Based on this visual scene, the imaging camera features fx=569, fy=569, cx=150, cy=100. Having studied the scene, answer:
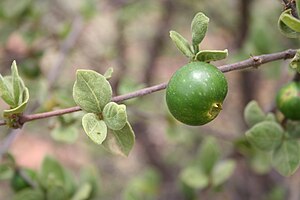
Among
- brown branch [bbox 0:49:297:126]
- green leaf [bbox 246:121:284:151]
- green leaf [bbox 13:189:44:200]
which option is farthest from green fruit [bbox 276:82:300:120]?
green leaf [bbox 13:189:44:200]

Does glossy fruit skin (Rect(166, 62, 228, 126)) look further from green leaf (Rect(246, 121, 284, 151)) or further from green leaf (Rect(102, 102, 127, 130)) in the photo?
green leaf (Rect(246, 121, 284, 151))

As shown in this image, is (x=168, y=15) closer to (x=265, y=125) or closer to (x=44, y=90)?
(x=44, y=90)

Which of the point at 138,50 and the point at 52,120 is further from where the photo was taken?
the point at 138,50

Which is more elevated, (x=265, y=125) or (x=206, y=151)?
(x=265, y=125)

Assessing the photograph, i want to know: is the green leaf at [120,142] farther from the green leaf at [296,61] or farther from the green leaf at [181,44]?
the green leaf at [296,61]

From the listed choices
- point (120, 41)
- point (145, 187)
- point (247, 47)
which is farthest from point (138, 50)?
point (247, 47)

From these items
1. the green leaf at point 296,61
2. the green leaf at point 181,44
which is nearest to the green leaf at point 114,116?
the green leaf at point 181,44

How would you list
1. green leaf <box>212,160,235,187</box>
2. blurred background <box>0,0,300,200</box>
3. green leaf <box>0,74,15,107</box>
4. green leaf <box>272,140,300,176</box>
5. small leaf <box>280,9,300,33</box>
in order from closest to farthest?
small leaf <box>280,9,300,33</box>, green leaf <box>0,74,15,107</box>, green leaf <box>272,140,300,176</box>, green leaf <box>212,160,235,187</box>, blurred background <box>0,0,300,200</box>
